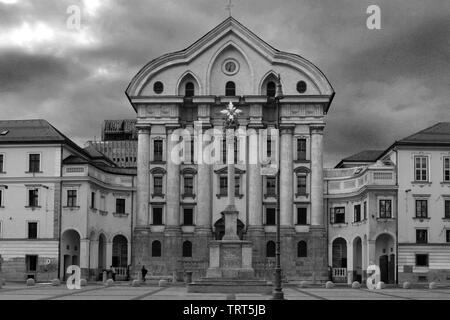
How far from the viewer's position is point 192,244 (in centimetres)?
9025

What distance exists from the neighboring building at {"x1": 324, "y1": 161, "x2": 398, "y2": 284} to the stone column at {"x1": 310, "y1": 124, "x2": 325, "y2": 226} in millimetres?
1525

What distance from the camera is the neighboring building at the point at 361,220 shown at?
82.4 m

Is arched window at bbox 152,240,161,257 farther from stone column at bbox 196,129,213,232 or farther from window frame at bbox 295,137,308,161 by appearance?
window frame at bbox 295,137,308,161

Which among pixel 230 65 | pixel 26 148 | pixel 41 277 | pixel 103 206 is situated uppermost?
pixel 230 65

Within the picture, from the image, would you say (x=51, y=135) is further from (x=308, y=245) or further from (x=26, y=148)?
(x=308, y=245)

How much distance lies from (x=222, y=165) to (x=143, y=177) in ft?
27.5

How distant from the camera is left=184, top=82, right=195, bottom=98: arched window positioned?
92.5 m

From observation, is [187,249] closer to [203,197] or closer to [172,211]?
[172,211]

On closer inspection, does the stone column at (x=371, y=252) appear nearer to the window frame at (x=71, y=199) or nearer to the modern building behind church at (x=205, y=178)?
the modern building behind church at (x=205, y=178)

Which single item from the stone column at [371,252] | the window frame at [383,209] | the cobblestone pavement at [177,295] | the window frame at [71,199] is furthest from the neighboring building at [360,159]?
the cobblestone pavement at [177,295]
